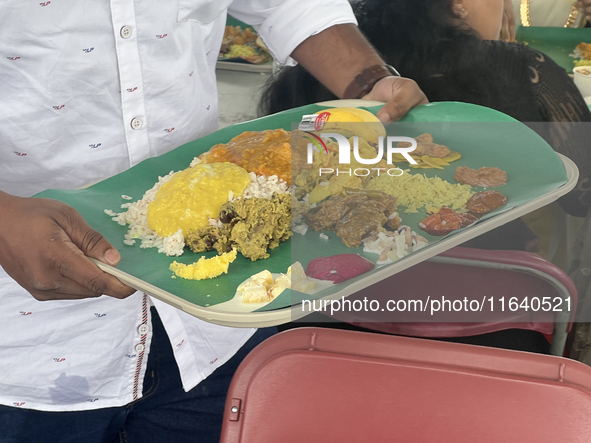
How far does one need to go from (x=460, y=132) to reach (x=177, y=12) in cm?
43

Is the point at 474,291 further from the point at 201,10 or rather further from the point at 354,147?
the point at 201,10

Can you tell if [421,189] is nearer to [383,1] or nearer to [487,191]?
[487,191]

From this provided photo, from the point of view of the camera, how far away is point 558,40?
27.8 inches

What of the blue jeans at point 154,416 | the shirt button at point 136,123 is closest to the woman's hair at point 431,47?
the shirt button at point 136,123

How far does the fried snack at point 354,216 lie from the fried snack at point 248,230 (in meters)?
0.05

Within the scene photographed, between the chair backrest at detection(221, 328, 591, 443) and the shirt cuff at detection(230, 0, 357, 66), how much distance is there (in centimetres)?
45

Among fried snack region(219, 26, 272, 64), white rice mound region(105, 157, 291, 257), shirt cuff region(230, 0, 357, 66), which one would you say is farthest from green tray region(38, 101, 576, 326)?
fried snack region(219, 26, 272, 64)

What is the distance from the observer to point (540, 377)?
489 millimetres

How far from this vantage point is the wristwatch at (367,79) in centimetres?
73

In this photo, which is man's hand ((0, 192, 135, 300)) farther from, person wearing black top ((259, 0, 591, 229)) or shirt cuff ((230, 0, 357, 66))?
person wearing black top ((259, 0, 591, 229))

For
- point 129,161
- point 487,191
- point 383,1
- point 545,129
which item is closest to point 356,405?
point 487,191

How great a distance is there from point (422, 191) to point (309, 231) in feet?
0.53

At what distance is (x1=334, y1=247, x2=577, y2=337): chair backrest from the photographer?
74 cm

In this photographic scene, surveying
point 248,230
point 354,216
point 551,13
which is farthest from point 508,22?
point 248,230
